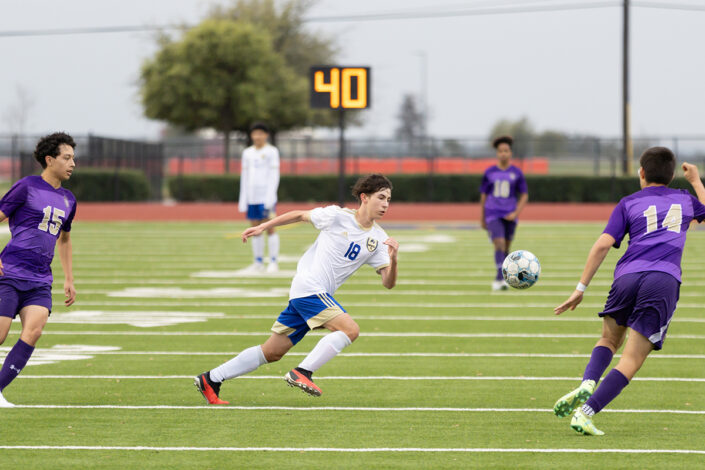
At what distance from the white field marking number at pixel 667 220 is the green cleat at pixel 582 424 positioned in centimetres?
112

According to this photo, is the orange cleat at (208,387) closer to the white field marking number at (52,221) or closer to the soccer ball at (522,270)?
the white field marking number at (52,221)

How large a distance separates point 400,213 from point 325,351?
27.3 metres

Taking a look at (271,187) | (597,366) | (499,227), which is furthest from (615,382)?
(271,187)

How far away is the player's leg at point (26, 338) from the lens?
6.82 meters

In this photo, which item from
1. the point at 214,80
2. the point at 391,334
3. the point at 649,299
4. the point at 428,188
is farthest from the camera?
the point at 214,80

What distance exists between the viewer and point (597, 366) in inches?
247

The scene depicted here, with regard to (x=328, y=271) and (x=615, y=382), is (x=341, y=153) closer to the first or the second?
(x=328, y=271)

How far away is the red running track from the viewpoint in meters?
32.8

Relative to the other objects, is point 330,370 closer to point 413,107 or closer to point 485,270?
point 485,270

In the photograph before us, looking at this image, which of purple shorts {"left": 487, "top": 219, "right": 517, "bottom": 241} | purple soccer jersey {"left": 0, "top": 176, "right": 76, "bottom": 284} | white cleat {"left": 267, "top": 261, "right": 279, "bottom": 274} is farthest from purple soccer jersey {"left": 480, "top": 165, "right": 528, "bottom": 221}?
purple soccer jersey {"left": 0, "top": 176, "right": 76, "bottom": 284}

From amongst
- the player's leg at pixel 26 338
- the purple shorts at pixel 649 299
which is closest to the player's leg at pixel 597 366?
the purple shorts at pixel 649 299

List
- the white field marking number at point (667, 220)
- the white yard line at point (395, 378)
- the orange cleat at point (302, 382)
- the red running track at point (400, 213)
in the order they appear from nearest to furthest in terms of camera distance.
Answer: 1. the white field marking number at point (667, 220)
2. the orange cleat at point (302, 382)
3. the white yard line at point (395, 378)
4. the red running track at point (400, 213)

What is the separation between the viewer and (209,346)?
9812mm

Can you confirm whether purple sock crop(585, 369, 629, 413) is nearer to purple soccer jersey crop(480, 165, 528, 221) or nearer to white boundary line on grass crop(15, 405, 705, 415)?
white boundary line on grass crop(15, 405, 705, 415)
